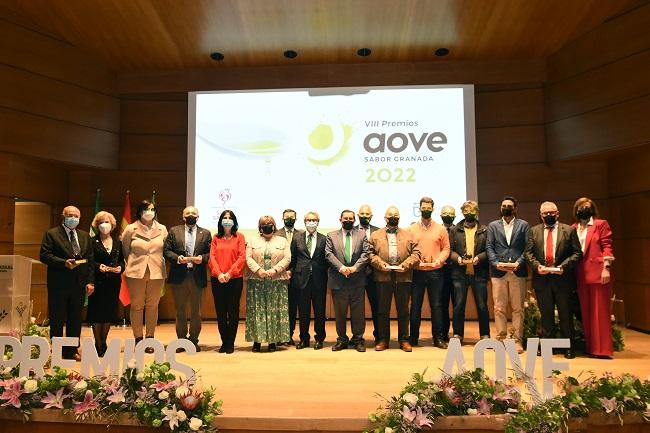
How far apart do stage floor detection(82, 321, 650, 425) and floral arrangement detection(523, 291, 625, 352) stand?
124mm

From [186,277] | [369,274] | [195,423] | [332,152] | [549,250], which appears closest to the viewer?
[195,423]

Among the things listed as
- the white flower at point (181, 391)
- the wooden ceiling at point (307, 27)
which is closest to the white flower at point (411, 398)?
the white flower at point (181, 391)

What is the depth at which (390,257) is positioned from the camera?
470cm

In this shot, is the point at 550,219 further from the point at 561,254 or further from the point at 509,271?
the point at 509,271

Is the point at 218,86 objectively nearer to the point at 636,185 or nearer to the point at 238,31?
the point at 238,31

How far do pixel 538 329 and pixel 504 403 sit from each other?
2.52 m

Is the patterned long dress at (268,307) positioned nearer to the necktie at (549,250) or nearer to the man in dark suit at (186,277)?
the man in dark suit at (186,277)

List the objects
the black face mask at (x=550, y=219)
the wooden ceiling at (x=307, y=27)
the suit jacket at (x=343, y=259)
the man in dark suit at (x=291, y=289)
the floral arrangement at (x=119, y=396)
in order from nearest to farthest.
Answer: the floral arrangement at (x=119, y=396)
the black face mask at (x=550, y=219)
the suit jacket at (x=343, y=259)
the man in dark suit at (x=291, y=289)
the wooden ceiling at (x=307, y=27)

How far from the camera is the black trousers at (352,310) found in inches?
185

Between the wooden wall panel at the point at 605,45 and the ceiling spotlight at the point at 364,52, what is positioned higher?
the ceiling spotlight at the point at 364,52

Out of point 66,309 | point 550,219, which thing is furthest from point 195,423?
point 550,219

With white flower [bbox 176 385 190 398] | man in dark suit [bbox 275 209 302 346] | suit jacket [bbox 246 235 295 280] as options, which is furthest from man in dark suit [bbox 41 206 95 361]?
white flower [bbox 176 385 190 398]

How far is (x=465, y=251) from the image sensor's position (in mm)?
4781

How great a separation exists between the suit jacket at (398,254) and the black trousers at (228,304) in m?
1.29
